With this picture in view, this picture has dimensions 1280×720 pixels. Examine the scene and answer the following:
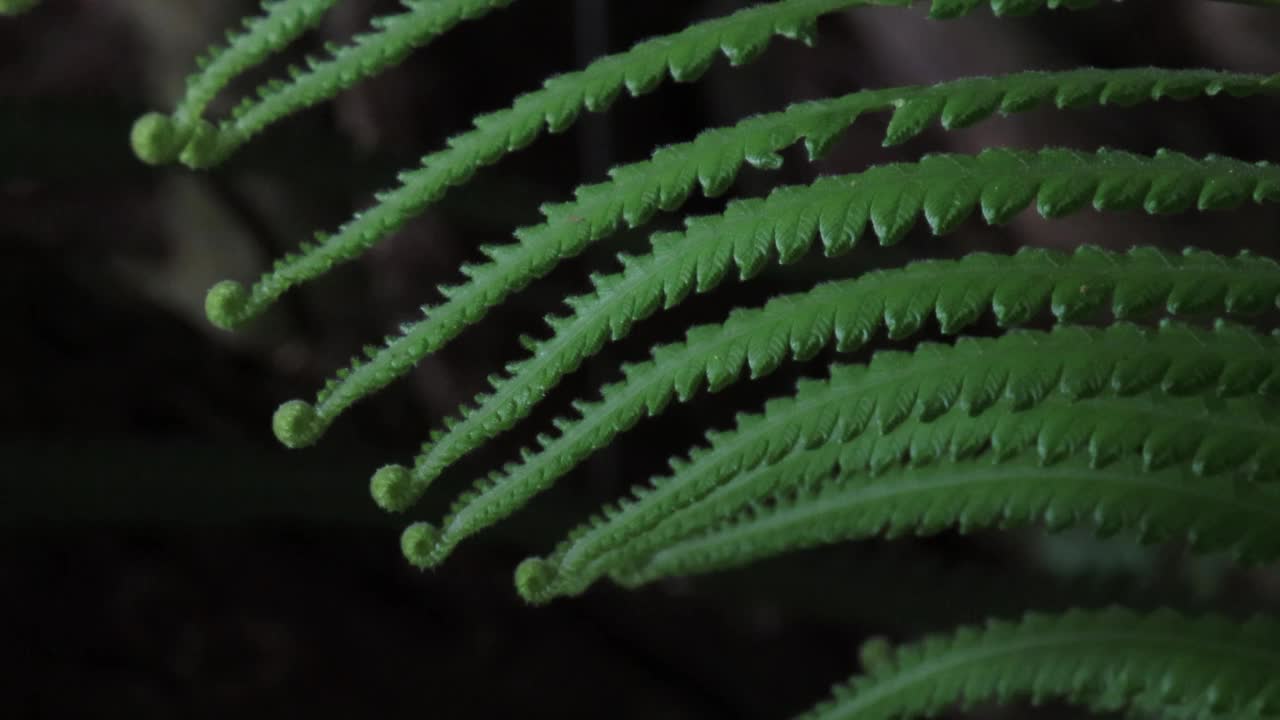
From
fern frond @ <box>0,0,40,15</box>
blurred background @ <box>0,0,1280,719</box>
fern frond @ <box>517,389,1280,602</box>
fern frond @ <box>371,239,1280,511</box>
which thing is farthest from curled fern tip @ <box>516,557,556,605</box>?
blurred background @ <box>0,0,1280,719</box>

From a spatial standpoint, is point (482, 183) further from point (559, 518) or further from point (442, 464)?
point (442, 464)

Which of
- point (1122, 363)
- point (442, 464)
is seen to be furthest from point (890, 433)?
point (442, 464)

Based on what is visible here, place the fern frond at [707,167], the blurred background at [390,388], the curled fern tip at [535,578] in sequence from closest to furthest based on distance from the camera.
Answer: the fern frond at [707,167]
the curled fern tip at [535,578]
the blurred background at [390,388]

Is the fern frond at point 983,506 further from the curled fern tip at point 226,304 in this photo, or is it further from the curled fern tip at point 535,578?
the curled fern tip at point 226,304

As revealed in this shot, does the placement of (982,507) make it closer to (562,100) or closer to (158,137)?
(562,100)

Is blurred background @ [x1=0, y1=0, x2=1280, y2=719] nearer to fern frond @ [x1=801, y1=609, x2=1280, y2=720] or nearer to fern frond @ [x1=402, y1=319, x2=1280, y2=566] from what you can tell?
fern frond @ [x1=801, y1=609, x2=1280, y2=720]

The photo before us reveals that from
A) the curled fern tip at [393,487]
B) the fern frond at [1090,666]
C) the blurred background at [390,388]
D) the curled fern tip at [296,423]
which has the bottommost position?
the curled fern tip at [393,487]

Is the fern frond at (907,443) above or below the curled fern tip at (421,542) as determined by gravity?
A: above

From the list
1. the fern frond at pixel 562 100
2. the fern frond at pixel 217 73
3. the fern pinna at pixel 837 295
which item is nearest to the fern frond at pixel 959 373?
the fern pinna at pixel 837 295
